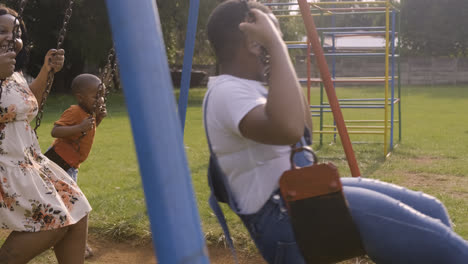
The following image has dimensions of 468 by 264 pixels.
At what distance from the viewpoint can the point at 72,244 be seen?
9.06ft

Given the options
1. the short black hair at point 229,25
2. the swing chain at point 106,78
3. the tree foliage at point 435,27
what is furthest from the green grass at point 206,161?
the tree foliage at point 435,27

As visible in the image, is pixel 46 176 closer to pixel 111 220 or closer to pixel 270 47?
pixel 270 47

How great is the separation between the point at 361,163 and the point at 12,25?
5797 mm

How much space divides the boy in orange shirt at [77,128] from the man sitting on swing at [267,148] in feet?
5.30

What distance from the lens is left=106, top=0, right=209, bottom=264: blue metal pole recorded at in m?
1.16

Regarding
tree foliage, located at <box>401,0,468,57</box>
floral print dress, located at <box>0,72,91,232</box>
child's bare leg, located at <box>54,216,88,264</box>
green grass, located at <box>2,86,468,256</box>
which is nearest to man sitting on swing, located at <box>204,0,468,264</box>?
floral print dress, located at <box>0,72,91,232</box>

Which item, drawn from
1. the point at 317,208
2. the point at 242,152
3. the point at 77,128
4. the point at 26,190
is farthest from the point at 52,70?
the point at 317,208

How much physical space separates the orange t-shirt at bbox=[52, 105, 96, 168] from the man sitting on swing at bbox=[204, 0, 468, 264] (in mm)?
1882

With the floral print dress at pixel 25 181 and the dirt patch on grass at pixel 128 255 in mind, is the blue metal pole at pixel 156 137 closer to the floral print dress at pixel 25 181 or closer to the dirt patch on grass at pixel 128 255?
the floral print dress at pixel 25 181

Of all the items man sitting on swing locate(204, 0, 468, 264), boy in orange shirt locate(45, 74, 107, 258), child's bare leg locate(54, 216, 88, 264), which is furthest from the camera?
boy in orange shirt locate(45, 74, 107, 258)

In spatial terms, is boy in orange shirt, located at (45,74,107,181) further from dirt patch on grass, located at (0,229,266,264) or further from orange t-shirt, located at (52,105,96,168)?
dirt patch on grass, located at (0,229,266,264)

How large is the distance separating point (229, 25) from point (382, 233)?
80cm

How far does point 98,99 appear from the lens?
10.8 ft

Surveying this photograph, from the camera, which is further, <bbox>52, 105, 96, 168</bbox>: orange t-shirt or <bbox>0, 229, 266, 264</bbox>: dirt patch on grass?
<bbox>0, 229, 266, 264</bbox>: dirt patch on grass
